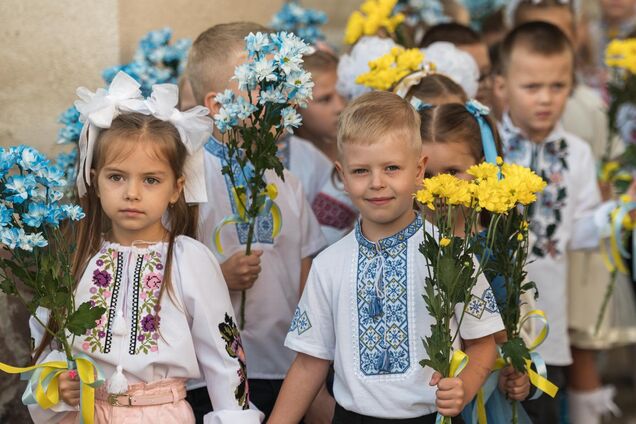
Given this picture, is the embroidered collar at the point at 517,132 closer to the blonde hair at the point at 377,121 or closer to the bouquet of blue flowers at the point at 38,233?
the blonde hair at the point at 377,121

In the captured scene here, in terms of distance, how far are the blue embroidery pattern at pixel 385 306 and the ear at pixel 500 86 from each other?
238 cm

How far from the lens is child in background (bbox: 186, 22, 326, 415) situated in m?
4.48

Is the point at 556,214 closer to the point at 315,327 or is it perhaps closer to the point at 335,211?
→ the point at 335,211

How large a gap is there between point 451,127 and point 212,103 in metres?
0.96

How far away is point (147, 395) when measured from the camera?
3.62m

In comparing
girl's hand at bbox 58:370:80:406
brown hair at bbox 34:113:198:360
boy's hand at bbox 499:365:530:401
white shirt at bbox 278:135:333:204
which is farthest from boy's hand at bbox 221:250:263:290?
white shirt at bbox 278:135:333:204

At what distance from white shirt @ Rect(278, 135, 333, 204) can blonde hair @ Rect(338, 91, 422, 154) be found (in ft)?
5.47

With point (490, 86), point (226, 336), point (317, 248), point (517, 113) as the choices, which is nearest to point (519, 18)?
point (490, 86)

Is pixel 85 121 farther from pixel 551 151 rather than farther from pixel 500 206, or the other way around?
pixel 551 151

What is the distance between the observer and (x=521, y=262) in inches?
152

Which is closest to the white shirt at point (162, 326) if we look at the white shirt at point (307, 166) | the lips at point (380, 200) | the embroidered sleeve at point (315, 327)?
the embroidered sleeve at point (315, 327)

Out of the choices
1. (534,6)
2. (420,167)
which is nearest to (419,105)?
(420,167)

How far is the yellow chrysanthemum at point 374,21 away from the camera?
561 cm

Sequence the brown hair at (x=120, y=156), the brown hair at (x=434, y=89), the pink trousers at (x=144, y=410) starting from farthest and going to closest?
the brown hair at (x=434, y=89) → the brown hair at (x=120, y=156) → the pink trousers at (x=144, y=410)
